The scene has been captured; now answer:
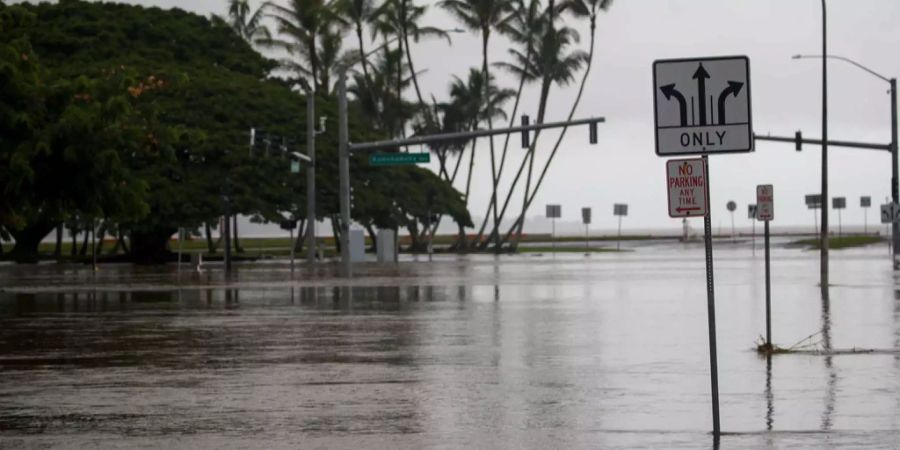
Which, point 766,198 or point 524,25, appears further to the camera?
point 524,25

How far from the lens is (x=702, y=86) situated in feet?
42.4

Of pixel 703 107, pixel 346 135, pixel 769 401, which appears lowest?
pixel 769 401

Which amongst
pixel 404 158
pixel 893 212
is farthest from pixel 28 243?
pixel 893 212

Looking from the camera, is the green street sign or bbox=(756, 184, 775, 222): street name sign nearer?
bbox=(756, 184, 775, 222): street name sign

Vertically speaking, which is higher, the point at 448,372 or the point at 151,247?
the point at 151,247

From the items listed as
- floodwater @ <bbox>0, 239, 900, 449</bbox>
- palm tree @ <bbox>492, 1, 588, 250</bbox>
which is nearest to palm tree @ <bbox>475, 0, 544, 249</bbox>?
palm tree @ <bbox>492, 1, 588, 250</bbox>

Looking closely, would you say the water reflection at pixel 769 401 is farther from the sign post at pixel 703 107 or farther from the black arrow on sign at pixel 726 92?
the black arrow on sign at pixel 726 92

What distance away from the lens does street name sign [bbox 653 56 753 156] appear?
12867 millimetres

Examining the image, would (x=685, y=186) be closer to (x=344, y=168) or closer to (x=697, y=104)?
(x=697, y=104)

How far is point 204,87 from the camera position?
273 ft

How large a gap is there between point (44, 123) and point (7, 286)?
26.4 ft

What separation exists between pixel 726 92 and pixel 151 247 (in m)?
71.9

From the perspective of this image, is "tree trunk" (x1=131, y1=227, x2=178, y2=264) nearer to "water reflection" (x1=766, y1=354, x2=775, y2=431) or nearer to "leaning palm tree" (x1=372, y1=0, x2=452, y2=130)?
"leaning palm tree" (x1=372, y1=0, x2=452, y2=130)

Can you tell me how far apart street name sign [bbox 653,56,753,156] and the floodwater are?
2268mm
